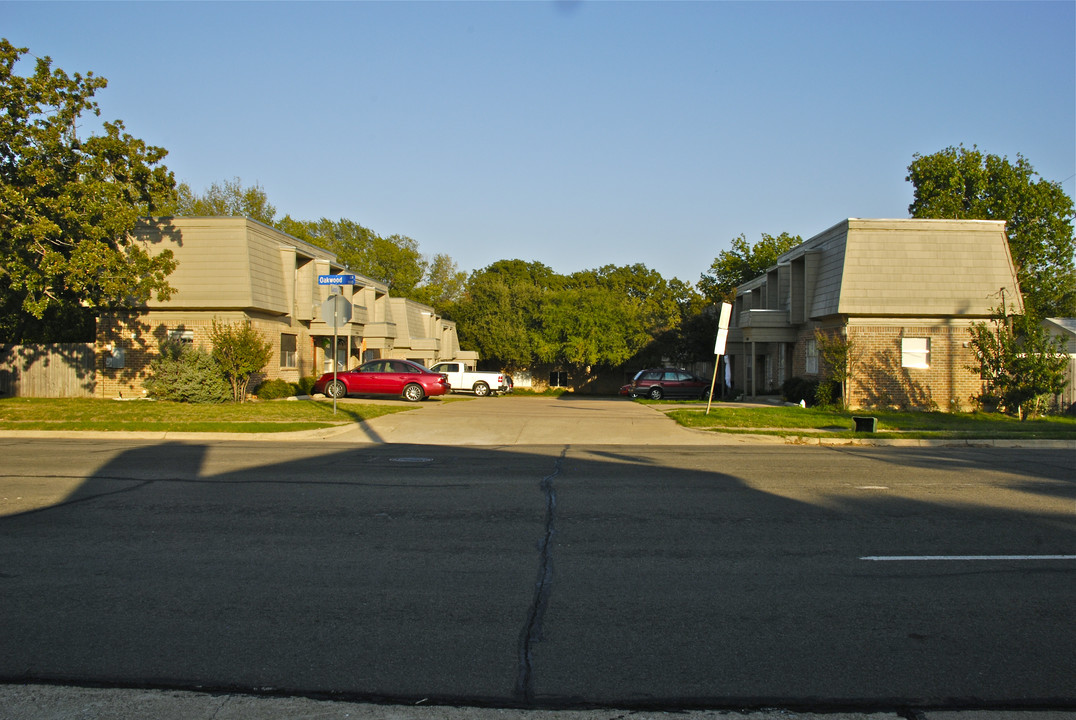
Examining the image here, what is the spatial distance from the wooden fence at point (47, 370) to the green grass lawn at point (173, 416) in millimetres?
3913

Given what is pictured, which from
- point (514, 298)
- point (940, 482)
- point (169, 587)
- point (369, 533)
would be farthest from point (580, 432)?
point (514, 298)

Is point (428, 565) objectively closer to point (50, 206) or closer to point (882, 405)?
point (50, 206)

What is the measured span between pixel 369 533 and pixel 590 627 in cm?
329

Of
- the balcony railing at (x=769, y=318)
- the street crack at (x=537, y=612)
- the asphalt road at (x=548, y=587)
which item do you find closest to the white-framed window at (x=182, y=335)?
the asphalt road at (x=548, y=587)

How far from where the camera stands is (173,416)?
1919cm

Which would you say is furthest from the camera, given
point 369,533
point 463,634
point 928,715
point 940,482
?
point 940,482

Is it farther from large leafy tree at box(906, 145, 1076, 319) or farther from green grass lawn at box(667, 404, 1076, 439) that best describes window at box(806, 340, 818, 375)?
large leafy tree at box(906, 145, 1076, 319)

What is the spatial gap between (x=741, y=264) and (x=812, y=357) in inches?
1263

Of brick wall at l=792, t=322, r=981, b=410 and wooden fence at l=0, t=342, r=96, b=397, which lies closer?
brick wall at l=792, t=322, r=981, b=410

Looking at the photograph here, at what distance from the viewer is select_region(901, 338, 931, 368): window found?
2647 cm

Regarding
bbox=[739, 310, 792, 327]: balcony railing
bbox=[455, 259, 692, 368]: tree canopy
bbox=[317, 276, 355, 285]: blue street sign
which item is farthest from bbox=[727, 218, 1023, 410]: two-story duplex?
bbox=[455, 259, 692, 368]: tree canopy

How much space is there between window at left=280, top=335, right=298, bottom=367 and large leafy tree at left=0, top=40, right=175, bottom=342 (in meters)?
5.82

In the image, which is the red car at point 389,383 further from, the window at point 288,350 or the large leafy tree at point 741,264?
the large leafy tree at point 741,264

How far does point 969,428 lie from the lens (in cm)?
Answer: 1970
